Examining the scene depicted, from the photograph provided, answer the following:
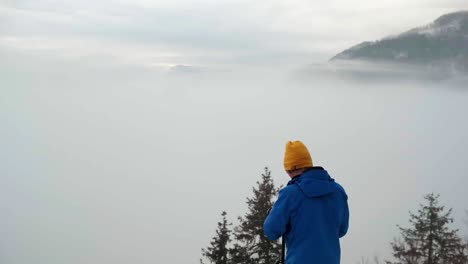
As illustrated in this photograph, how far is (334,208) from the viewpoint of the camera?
4.74 m

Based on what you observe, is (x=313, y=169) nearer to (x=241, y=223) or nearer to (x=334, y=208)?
(x=334, y=208)

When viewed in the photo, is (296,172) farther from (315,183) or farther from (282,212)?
(282,212)

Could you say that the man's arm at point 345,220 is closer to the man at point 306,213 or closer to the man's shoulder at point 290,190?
the man at point 306,213

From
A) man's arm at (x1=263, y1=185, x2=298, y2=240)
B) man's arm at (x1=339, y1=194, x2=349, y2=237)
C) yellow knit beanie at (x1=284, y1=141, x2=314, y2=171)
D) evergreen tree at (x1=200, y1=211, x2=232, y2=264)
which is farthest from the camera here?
evergreen tree at (x1=200, y1=211, x2=232, y2=264)

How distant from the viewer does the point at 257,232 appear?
48.6 ft

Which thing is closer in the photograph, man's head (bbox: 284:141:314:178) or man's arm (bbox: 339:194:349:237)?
man's head (bbox: 284:141:314:178)

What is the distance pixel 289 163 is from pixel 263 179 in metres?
11.4

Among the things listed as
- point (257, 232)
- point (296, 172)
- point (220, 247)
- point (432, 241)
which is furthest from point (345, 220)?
point (432, 241)

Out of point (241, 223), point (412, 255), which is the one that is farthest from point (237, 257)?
point (412, 255)

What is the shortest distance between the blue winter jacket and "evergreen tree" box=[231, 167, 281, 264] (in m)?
9.81

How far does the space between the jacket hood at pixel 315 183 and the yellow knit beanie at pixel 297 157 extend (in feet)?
0.26

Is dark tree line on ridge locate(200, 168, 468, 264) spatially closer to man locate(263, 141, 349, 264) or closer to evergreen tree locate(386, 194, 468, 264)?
evergreen tree locate(386, 194, 468, 264)

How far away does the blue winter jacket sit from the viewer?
4621 millimetres

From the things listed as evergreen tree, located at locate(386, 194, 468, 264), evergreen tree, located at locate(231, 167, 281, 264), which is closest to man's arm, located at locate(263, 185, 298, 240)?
evergreen tree, located at locate(231, 167, 281, 264)
